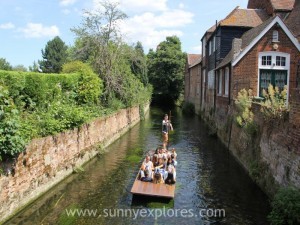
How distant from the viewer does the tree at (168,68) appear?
64.4 m

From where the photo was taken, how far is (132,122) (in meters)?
32.8

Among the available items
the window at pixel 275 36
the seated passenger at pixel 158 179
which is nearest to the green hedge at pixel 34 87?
the seated passenger at pixel 158 179

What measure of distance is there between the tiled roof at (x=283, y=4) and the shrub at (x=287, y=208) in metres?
24.0

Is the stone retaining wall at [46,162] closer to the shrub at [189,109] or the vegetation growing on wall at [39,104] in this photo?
the vegetation growing on wall at [39,104]

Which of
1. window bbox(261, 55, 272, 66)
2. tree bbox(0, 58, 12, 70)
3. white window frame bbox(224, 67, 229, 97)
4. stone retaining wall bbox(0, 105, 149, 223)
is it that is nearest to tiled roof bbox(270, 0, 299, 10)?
white window frame bbox(224, 67, 229, 97)

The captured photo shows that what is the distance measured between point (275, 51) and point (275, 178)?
1252 centimetres

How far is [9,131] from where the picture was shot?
34.0 ft

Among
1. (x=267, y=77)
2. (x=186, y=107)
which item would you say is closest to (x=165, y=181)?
(x=267, y=77)

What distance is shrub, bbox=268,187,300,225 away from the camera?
341 inches

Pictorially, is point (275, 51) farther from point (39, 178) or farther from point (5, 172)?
point (5, 172)

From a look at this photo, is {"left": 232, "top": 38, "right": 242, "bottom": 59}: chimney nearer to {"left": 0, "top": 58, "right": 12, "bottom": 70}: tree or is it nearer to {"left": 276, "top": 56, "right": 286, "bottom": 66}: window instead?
{"left": 276, "top": 56, "right": 286, "bottom": 66}: window

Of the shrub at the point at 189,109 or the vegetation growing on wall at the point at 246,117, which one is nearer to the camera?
the vegetation growing on wall at the point at 246,117

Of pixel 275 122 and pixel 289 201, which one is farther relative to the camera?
pixel 275 122

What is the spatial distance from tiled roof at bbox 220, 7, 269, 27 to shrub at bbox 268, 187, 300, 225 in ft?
67.6
